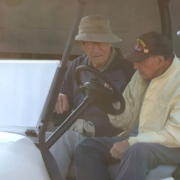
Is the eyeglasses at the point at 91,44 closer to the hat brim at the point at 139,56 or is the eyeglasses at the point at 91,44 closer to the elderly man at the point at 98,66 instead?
the elderly man at the point at 98,66

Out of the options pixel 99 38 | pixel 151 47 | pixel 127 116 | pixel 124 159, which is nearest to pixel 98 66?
pixel 99 38

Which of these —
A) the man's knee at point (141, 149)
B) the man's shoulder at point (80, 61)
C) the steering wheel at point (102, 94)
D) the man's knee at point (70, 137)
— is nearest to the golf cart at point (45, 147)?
the steering wheel at point (102, 94)

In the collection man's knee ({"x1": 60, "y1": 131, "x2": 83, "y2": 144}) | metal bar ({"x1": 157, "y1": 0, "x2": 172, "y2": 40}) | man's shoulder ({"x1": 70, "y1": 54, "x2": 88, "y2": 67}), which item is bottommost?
man's knee ({"x1": 60, "y1": 131, "x2": 83, "y2": 144})

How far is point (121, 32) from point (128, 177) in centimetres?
124

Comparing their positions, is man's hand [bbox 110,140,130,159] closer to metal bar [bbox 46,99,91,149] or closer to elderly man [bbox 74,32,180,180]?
elderly man [bbox 74,32,180,180]

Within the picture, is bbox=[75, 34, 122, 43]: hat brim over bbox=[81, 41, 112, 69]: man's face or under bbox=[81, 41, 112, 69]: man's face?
over

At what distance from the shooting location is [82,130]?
7.95ft

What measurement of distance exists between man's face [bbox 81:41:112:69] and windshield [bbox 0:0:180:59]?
0.09m

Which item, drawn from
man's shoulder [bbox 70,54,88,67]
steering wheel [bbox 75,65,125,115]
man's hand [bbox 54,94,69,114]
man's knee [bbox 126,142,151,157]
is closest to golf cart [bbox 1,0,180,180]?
steering wheel [bbox 75,65,125,115]

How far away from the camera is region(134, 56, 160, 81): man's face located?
6.86ft

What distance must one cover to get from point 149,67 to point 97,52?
620mm

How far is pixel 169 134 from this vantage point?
189 cm

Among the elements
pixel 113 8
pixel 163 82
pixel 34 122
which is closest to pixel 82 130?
pixel 34 122

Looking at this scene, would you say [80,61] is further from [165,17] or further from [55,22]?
[165,17]
